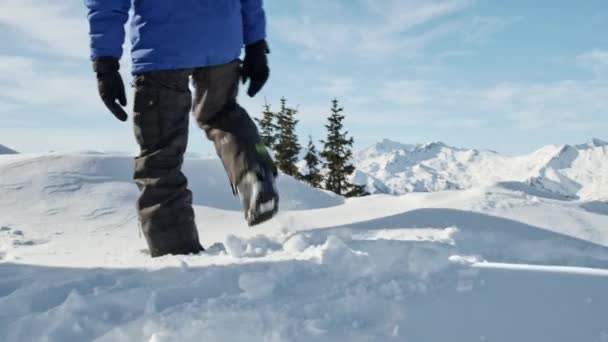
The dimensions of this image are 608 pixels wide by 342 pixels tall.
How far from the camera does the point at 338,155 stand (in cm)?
2783

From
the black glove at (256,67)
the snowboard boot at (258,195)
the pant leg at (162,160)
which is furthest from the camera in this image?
the black glove at (256,67)

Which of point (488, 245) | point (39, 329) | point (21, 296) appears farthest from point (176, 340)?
point (488, 245)

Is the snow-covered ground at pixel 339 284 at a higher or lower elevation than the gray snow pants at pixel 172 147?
lower

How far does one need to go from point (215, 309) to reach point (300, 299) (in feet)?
0.92

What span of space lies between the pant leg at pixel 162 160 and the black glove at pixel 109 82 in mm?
90

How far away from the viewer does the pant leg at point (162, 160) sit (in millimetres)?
2729

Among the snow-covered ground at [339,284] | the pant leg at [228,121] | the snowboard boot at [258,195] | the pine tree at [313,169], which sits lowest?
the pine tree at [313,169]

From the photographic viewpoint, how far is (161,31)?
2.72 m

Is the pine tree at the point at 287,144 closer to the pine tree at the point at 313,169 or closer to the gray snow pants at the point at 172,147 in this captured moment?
the pine tree at the point at 313,169

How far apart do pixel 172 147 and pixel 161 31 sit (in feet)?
1.97

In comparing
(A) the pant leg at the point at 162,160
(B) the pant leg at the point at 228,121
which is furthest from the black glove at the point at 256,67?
(A) the pant leg at the point at 162,160

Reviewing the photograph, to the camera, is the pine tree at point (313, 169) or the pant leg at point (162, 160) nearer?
the pant leg at point (162, 160)

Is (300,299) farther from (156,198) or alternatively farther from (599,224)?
(599,224)

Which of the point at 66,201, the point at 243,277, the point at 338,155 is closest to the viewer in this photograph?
the point at 243,277
